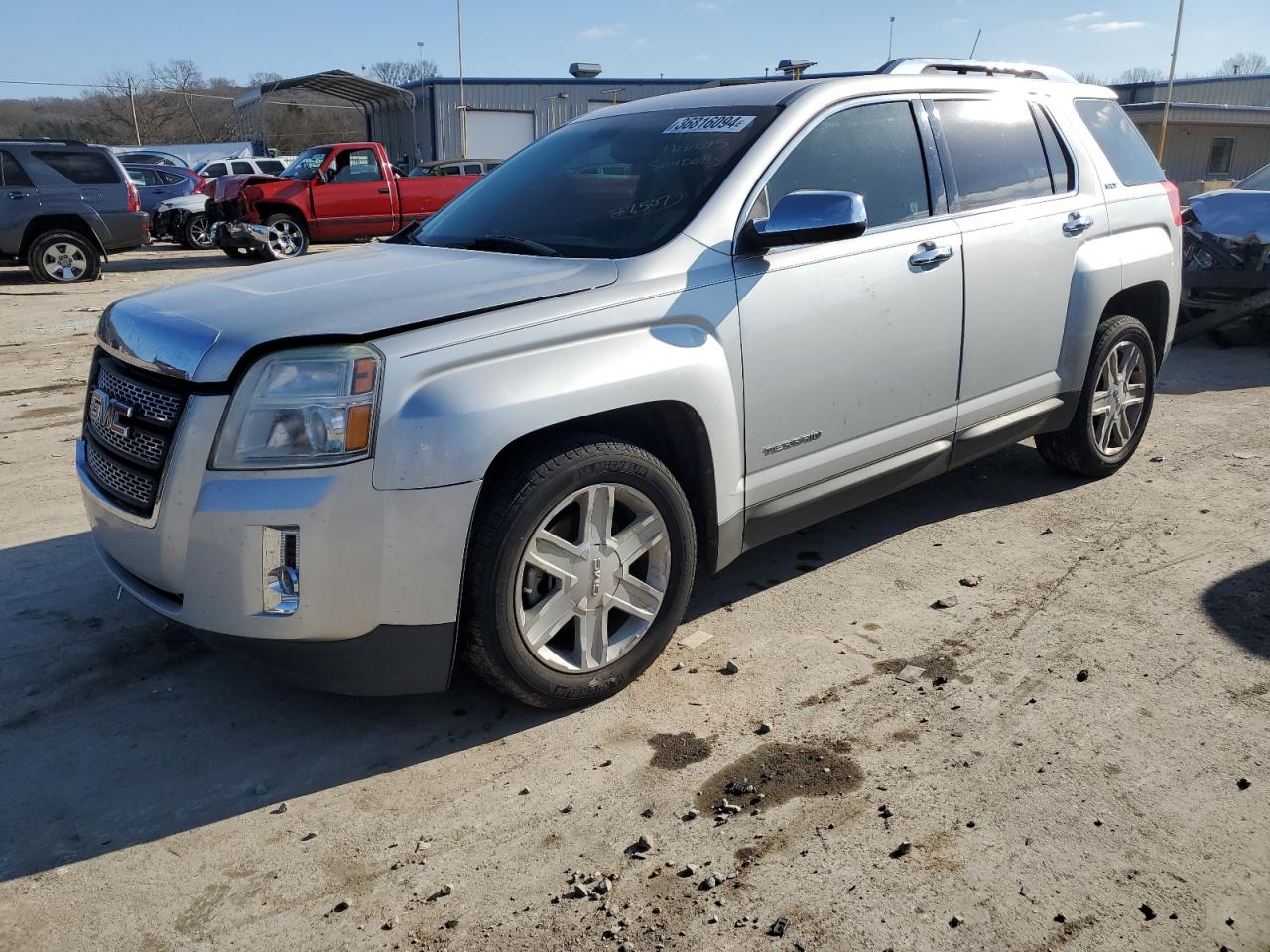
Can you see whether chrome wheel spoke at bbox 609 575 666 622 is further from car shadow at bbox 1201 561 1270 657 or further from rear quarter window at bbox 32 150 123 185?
rear quarter window at bbox 32 150 123 185

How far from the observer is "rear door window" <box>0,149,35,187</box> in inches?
541

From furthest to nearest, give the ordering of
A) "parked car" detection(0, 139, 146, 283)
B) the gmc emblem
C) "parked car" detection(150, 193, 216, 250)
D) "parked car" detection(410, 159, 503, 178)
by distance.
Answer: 1. "parked car" detection(150, 193, 216, 250)
2. "parked car" detection(410, 159, 503, 178)
3. "parked car" detection(0, 139, 146, 283)
4. the gmc emblem

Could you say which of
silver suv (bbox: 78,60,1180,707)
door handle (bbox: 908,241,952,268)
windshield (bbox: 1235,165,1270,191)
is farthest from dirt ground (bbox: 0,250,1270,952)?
windshield (bbox: 1235,165,1270,191)

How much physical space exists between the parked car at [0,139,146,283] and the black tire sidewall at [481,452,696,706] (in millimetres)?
13950

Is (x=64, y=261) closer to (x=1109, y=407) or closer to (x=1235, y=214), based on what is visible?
(x=1109, y=407)

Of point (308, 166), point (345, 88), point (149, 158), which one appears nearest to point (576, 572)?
point (308, 166)

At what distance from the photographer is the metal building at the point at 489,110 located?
121 ft

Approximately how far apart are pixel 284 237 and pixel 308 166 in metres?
1.44

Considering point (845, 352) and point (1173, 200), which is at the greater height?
point (1173, 200)

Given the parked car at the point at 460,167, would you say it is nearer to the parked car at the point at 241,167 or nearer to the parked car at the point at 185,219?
the parked car at the point at 185,219

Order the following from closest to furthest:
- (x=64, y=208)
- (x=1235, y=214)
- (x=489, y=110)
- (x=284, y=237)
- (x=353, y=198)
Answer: (x=1235, y=214), (x=64, y=208), (x=284, y=237), (x=353, y=198), (x=489, y=110)

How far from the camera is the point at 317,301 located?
2.93 metres

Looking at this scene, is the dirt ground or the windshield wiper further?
the windshield wiper

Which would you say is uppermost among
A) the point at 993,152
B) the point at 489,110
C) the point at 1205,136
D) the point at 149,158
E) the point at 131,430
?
the point at 489,110
